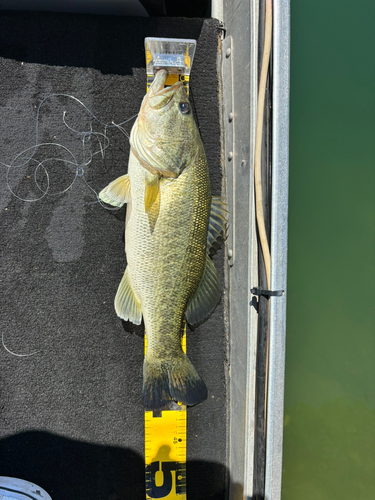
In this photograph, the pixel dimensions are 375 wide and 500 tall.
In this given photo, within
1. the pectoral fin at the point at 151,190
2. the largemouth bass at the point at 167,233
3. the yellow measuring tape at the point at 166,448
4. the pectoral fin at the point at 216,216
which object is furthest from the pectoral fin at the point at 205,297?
the yellow measuring tape at the point at 166,448

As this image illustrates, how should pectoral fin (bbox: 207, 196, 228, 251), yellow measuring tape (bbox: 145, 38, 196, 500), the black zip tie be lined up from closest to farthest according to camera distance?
1. the black zip tie
2. pectoral fin (bbox: 207, 196, 228, 251)
3. yellow measuring tape (bbox: 145, 38, 196, 500)

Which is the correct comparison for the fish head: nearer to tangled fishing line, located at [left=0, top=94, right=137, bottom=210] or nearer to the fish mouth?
the fish mouth

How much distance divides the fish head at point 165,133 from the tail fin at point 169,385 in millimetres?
845

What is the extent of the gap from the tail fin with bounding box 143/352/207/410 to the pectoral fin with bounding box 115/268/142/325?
200 mm

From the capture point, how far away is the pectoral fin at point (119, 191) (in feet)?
4.42

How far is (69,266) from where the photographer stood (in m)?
1.61

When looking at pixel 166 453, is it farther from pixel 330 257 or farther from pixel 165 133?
pixel 165 133

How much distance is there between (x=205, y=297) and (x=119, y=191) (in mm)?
627

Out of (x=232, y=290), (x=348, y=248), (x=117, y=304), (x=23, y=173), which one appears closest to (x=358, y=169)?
(x=348, y=248)

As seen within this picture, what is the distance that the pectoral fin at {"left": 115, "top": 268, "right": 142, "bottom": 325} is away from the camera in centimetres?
138

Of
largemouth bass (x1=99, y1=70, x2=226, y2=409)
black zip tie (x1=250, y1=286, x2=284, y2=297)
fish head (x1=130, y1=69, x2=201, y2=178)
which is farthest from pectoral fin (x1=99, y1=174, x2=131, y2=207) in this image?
black zip tie (x1=250, y1=286, x2=284, y2=297)

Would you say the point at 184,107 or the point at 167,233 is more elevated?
the point at 184,107

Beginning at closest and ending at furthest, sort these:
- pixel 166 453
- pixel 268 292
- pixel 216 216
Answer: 1. pixel 268 292
2. pixel 216 216
3. pixel 166 453

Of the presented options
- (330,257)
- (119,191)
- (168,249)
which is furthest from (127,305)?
(330,257)
